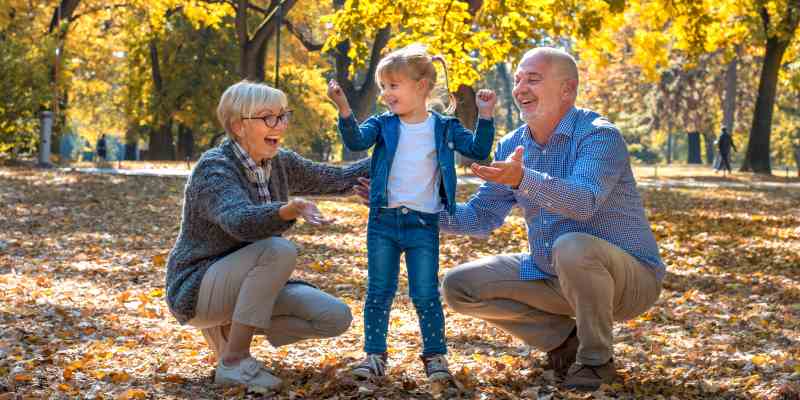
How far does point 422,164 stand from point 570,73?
0.81m

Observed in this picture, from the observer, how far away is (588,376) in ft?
16.1

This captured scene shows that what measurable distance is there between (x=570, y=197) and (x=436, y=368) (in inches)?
40.9

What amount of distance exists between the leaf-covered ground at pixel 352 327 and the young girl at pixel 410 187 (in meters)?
0.25

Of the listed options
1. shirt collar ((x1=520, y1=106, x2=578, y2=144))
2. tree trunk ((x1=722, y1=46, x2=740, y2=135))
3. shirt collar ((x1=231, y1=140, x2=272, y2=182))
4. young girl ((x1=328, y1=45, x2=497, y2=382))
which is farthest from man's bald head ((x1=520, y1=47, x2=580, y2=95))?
tree trunk ((x1=722, y1=46, x2=740, y2=135))

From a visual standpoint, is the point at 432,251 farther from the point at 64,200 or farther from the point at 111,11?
the point at 111,11

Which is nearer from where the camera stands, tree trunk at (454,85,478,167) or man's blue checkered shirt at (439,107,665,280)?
man's blue checkered shirt at (439,107,665,280)

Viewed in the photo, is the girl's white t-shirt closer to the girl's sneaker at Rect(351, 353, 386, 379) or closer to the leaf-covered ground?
the girl's sneaker at Rect(351, 353, 386, 379)

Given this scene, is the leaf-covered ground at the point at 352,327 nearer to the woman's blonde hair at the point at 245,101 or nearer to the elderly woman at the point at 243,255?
the elderly woman at the point at 243,255

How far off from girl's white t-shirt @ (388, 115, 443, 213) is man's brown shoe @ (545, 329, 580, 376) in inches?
36.3

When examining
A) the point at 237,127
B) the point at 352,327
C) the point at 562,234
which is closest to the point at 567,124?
the point at 562,234

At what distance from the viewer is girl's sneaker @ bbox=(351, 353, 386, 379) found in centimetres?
496

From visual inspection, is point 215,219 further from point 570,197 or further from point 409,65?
point 570,197

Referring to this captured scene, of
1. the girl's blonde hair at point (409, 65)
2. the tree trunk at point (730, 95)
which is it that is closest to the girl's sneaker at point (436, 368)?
the girl's blonde hair at point (409, 65)

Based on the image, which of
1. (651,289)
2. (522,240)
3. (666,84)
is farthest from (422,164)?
(666,84)
